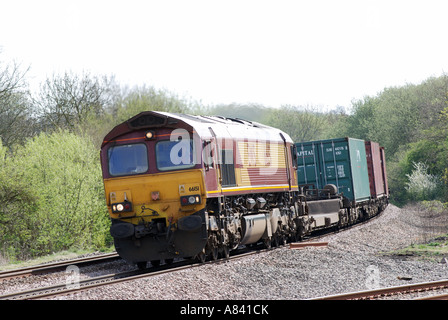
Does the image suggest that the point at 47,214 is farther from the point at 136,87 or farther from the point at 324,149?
the point at 136,87

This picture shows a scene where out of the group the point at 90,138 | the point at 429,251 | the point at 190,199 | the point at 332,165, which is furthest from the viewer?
the point at 90,138

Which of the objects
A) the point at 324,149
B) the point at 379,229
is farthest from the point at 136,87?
the point at 379,229

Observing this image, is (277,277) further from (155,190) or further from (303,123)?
(303,123)

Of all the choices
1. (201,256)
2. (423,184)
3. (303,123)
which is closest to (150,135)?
(201,256)

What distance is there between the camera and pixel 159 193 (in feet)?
40.8

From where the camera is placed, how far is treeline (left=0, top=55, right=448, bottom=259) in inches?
949

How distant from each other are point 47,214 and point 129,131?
43.0 feet

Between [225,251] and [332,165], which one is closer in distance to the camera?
[225,251]

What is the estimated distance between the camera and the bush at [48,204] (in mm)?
23156

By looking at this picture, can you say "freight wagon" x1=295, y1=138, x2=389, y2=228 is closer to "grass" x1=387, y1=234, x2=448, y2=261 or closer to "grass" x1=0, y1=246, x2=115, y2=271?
"grass" x1=387, y1=234, x2=448, y2=261

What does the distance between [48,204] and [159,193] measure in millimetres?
13698

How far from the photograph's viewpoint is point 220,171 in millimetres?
13336

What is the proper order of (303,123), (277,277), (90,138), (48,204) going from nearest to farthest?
(277,277) < (48,204) < (90,138) < (303,123)

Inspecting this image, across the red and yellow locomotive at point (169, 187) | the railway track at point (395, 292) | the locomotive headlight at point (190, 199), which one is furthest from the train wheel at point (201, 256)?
the railway track at point (395, 292)
